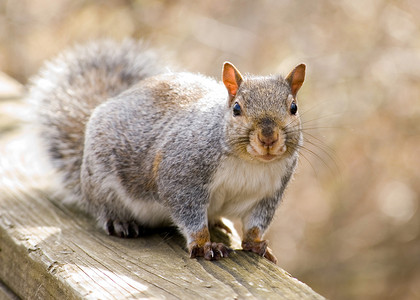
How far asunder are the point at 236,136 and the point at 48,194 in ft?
3.18

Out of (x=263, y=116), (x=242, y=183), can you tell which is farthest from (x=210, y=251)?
(x=263, y=116)

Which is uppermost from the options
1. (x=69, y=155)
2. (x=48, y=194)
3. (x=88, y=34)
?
(x=88, y=34)

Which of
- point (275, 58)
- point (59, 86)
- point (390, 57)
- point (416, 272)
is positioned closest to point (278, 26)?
point (275, 58)

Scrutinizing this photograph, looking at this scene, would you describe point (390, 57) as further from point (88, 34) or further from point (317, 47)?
point (88, 34)

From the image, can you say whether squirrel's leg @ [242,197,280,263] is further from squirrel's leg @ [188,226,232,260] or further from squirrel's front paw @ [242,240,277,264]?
squirrel's leg @ [188,226,232,260]

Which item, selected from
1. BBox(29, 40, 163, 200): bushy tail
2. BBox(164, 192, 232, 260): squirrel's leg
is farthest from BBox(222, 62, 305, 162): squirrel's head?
BBox(29, 40, 163, 200): bushy tail

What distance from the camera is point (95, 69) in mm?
3432

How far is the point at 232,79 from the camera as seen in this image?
2.40m

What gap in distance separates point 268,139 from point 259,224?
1.54 feet

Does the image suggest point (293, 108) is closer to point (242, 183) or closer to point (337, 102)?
point (242, 183)

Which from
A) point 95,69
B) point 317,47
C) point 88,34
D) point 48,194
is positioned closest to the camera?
point 48,194

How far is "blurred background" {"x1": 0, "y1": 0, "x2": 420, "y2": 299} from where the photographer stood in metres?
5.04

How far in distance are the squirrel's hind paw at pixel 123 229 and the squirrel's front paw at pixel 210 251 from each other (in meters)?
0.42

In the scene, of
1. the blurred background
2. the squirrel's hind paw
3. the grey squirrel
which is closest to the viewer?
Answer: the grey squirrel
